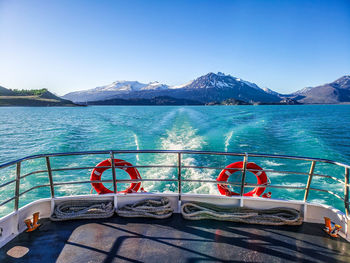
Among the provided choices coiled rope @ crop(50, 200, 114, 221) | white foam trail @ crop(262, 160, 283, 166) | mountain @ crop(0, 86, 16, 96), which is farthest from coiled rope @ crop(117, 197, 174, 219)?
mountain @ crop(0, 86, 16, 96)

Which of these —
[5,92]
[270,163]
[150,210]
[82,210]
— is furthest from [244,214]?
[5,92]

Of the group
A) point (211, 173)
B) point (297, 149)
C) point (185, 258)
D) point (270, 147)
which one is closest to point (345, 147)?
point (297, 149)

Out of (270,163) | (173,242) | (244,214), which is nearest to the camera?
(173,242)

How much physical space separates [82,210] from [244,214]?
2428mm

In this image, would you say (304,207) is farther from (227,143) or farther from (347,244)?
(227,143)

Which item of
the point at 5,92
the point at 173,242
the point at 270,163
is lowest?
the point at 270,163

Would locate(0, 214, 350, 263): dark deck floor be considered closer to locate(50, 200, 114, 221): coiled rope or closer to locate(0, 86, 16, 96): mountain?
locate(50, 200, 114, 221): coiled rope

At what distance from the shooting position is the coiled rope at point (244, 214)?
3016mm

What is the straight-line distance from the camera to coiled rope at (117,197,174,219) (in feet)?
10.4

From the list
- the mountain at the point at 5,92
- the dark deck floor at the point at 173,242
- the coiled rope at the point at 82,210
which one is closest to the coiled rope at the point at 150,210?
the dark deck floor at the point at 173,242

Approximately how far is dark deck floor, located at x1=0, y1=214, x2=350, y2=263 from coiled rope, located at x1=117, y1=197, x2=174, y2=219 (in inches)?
3.7

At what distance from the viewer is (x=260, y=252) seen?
2465 mm

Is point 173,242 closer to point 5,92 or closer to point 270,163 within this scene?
point 270,163

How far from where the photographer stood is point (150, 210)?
319cm
